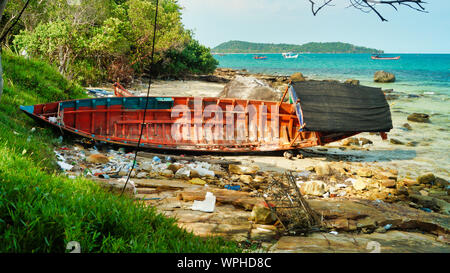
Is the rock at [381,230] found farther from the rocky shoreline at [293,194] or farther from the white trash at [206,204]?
the white trash at [206,204]

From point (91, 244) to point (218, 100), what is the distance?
364 inches

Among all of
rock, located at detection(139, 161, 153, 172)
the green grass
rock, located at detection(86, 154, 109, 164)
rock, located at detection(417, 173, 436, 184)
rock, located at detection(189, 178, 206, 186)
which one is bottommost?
rock, located at detection(417, 173, 436, 184)

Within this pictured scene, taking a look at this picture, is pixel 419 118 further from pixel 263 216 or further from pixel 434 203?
pixel 263 216

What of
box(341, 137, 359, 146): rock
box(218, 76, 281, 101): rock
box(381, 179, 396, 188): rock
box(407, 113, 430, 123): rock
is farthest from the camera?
box(407, 113, 430, 123): rock

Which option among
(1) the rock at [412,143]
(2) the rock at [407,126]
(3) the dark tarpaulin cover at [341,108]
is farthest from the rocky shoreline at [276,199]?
(2) the rock at [407,126]

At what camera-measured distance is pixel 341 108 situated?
34.7 ft

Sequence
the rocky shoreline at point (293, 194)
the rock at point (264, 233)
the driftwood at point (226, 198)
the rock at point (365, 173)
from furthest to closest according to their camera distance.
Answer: the rock at point (365, 173) < the driftwood at point (226, 198) < the rocky shoreline at point (293, 194) < the rock at point (264, 233)

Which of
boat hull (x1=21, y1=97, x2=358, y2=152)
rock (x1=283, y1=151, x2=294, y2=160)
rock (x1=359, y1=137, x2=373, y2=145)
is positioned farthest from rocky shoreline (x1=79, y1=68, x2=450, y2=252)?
boat hull (x1=21, y1=97, x2=358, y2=152)

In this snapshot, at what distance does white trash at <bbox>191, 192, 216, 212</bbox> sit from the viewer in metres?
4.86

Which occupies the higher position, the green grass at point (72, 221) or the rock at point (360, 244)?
the green grass at point (72, 221)

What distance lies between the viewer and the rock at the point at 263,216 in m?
4.63

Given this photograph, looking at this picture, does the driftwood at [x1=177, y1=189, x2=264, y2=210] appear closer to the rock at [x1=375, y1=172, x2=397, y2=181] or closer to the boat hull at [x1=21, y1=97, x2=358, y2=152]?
the boat hull at [x1=21, y1=97, x2=358, y2=152]

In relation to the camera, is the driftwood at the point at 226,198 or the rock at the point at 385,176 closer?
the driftwood at the point at 226,198

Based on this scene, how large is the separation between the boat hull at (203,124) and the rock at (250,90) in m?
6.29
